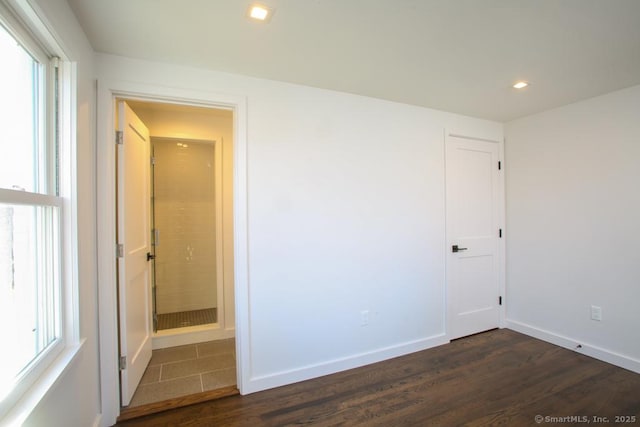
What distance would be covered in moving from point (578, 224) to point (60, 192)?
4.03 meters

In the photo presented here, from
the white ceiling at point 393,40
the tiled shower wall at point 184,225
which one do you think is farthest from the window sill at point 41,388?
the tiled shower wall at point 184,225

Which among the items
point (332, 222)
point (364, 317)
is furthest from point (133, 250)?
point (364, 317)

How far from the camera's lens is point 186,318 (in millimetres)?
3590

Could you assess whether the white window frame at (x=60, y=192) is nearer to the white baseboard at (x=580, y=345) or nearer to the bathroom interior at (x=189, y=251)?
the bathroom interior at (x=189, y=251)

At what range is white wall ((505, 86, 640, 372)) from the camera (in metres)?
2.52

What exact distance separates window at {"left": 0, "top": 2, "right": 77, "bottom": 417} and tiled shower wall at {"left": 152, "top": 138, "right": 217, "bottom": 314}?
2.21 metres

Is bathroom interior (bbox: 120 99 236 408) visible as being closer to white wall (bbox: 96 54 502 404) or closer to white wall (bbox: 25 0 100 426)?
white wall (bbox: 96 54 502 404)

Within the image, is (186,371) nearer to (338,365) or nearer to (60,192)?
(338,365)

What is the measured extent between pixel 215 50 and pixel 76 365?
195 cm

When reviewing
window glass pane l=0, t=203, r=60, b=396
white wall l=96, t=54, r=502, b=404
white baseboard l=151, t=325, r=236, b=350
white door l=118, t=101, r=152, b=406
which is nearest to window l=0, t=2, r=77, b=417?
window glass pane l=0, t=203, r=60, b=396

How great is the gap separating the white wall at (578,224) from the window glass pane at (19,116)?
4039mm

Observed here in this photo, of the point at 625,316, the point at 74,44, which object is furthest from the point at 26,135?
the point at 625,316

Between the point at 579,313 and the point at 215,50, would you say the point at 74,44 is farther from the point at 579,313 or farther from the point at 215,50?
the point at 579,313

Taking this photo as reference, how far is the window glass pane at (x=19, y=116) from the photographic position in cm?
108
